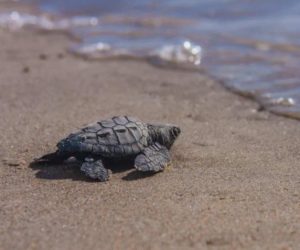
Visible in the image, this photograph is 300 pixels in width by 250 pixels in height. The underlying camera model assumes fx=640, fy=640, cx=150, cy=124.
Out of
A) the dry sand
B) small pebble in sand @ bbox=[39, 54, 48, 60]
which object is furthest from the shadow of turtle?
small pebble in sand @ bbox=[39, 54, 48, 60]

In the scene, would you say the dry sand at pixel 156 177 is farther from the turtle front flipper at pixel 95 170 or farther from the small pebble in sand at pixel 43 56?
the small pebble in sand at pixel 43 56

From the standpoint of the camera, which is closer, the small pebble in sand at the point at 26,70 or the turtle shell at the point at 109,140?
the turtle shell at the point at 109,140

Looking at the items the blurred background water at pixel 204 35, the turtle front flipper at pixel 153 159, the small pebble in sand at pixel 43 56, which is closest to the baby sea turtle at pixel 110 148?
the turtle front flipper at pixel 153 159

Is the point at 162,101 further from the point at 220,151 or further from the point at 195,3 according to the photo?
the point at 195,3

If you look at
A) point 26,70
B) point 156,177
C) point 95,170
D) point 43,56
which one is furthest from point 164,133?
point 43,56

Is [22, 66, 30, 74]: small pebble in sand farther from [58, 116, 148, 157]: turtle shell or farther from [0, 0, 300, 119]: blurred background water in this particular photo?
[58, 116, 148, 157]: turtle shell

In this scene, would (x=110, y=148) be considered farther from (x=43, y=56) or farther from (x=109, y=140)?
(x=43, y=56)

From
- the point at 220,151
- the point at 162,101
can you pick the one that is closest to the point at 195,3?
the point at 162,101
